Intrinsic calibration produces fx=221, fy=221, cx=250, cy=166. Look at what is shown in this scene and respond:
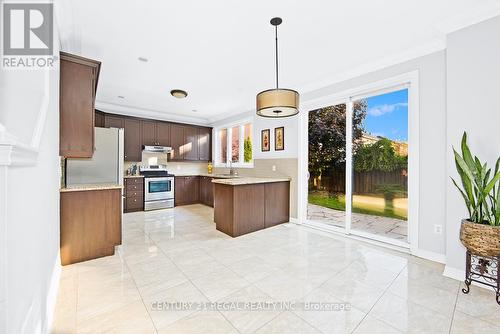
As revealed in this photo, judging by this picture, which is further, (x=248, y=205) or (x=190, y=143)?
(x=190, y=143)

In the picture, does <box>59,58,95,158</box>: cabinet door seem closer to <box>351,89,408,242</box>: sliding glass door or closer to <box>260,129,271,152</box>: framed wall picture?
<box>260,129,271,152</box>: framed wall picture

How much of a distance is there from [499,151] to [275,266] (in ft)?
7.96

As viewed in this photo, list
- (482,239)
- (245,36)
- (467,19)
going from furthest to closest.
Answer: (245,36) < (467,19) < (482,239)

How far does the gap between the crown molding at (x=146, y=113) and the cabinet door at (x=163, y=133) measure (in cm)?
20

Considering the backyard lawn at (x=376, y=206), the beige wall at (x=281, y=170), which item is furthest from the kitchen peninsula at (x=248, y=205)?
the backyard lawn at (x=376, y=206)

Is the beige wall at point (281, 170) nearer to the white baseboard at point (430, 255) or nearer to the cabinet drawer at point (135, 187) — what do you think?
the white baseboard at point (430, 255)

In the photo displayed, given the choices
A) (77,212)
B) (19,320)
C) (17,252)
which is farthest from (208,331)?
(77,212)

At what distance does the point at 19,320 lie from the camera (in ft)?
2.97

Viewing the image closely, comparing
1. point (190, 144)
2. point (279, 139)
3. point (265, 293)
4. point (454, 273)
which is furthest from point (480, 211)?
point (190, 144)

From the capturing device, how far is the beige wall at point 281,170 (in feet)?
14.1

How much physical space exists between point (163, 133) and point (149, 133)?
0.36m

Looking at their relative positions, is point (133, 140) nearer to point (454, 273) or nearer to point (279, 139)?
point (279, 139)

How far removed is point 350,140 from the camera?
357 cm

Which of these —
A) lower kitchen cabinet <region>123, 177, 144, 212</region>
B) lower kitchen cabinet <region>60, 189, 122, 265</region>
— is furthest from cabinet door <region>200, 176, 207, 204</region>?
lower kitchen cabinet <region>60, 189, 122, 265</region>
